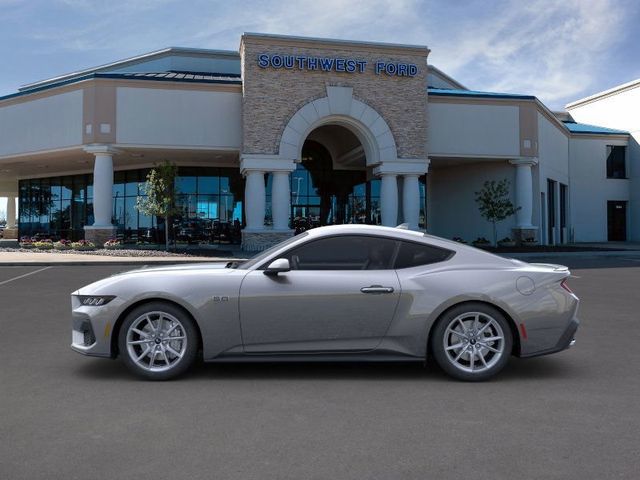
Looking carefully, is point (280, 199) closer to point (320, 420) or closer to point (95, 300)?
point (95, 300)

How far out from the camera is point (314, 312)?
5.12 m

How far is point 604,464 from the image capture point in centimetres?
341

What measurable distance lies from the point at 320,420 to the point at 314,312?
1162 millimetres

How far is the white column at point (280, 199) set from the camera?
26.3 meters

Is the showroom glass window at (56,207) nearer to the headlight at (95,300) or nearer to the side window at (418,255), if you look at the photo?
the headlight at (95,300)

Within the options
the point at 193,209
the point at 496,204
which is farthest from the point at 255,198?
the point at 496,204

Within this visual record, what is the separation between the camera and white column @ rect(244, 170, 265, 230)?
26.2 metres

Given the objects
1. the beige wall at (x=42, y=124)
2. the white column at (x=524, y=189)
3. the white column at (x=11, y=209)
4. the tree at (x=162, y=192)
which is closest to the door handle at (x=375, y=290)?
the tree at (x=162, y=192)

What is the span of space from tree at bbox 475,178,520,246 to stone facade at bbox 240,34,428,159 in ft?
13.6

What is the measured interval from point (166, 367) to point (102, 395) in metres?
0.60

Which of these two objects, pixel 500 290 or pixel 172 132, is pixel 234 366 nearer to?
pixel 500 290

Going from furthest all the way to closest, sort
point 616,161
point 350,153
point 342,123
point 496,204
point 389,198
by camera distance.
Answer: point 616,161 → point 350,153 → point 496,204 → point 342,123 → point 389,198

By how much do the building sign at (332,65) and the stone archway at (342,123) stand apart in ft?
3.13

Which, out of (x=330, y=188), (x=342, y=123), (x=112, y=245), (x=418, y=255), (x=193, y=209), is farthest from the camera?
(x=330, y=188)
